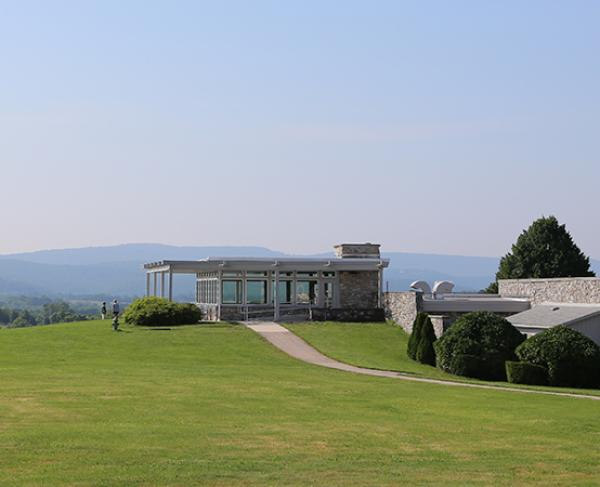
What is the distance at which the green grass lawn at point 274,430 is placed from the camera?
16.2m

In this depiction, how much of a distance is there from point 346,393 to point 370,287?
32.0 metres

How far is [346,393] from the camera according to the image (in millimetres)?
26938

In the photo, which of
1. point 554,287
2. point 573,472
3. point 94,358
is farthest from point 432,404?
point 554,287

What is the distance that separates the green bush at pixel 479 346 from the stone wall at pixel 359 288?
1776 cm

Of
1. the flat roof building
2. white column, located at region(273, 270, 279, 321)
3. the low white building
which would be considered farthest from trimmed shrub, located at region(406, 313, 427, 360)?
white column, located at region(273, 270, 279, 321)

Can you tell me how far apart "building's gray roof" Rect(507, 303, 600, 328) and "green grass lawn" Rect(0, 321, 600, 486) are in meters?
11.5

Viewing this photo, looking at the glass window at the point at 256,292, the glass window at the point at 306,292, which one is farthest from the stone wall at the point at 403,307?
the glass window at the point at 256,292

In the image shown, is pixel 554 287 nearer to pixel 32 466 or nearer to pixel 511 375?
pixel 511 375

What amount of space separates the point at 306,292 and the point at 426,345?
19.3m

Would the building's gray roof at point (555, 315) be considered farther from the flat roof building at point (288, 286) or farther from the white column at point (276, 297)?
the white column at point (276, 297)

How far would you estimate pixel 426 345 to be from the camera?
42.4 metres

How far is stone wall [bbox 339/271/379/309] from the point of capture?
58750mm

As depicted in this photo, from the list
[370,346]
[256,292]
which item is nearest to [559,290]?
[370,346]

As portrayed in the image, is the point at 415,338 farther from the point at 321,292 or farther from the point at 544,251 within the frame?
the point at 544,251
